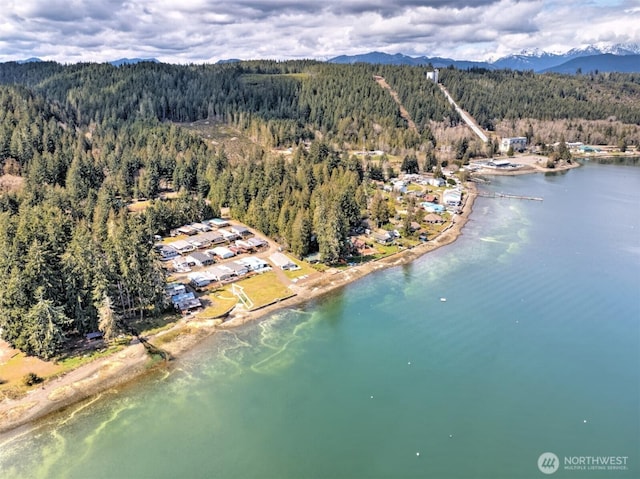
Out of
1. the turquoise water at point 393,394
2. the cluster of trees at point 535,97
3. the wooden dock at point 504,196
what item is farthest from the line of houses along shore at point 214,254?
the cluster of trees at point 535,97

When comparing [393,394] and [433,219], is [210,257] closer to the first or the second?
[393,394]

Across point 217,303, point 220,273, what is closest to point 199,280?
point 220,273

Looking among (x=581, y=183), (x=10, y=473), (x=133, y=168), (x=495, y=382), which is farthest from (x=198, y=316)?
(x=581, y=183)

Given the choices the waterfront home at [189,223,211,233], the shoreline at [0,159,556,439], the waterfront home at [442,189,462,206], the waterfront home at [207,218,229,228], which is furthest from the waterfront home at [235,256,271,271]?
the waterfront home at [442,189,462,206]

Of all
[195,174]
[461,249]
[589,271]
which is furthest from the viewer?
[195,174]

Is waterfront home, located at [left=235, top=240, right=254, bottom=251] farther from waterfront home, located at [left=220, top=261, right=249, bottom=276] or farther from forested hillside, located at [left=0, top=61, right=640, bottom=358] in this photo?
waterfront home, located at [left=220, top=261, right=249, bottom=276]

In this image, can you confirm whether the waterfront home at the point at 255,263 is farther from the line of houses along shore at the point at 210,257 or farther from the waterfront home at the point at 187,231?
the waterfront home at the point at 187,231

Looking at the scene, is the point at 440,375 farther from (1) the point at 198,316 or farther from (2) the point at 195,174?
(2) the point at 195,174
